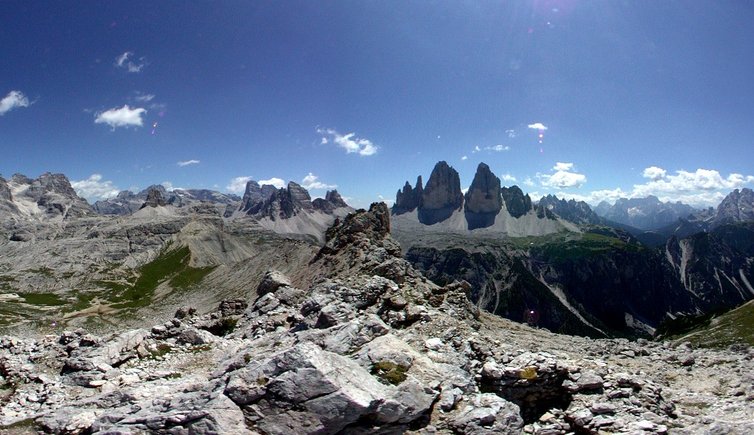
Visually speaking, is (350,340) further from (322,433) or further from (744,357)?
(744,357)

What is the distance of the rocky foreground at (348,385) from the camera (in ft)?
53.0

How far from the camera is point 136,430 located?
15.5 metres

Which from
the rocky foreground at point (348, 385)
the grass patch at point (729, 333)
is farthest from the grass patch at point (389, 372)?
the grass patch at point (729, 333)

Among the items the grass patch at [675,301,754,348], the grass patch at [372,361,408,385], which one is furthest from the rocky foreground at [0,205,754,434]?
the grass patch at [675,301,754,348]

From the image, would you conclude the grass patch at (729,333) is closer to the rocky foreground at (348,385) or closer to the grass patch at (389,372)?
the rocky foreground at (348,385)

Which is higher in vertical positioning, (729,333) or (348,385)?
(348,385)

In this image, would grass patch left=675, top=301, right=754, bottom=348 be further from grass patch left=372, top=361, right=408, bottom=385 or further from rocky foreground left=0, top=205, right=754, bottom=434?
grass patch left=372, top=361, right=408, bottom=385

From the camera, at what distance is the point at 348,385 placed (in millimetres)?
16688

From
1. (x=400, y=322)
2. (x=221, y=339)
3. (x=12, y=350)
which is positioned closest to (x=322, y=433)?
(x=400, y=322)

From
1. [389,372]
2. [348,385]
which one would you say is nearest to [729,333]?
[389,372]

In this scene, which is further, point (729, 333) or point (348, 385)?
point (729, 333)

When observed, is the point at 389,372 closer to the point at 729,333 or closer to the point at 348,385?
the point at 348,385

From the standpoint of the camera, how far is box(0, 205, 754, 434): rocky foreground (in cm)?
1614

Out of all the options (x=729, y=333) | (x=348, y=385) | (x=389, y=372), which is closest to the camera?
(x=348, y=385)
